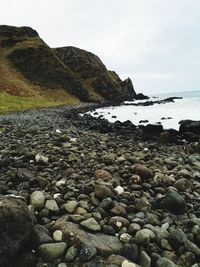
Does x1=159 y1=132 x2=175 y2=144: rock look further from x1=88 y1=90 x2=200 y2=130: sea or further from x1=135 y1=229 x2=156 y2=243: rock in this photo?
x1=88 y1=90 x2=200 y2=130: sea

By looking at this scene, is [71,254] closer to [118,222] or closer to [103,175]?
[118,222]

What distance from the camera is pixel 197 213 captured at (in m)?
7.11

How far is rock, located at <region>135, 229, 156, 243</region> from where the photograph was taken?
5773mm

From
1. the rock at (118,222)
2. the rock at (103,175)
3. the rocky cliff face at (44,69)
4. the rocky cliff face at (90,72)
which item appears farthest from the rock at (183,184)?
the rocky cliff face at (90,72)

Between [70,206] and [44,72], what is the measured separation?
8032cm

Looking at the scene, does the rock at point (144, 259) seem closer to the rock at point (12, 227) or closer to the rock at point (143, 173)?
the rock at point (12, 227)

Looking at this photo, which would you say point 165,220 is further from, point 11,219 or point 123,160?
point 123,160

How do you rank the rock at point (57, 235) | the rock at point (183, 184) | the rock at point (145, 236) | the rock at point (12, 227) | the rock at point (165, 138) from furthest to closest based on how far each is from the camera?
1. the rock at point (165, 138)
2. the rock at point (183, 184)
3. the rock at point (145, 236)
4. the rock at point (57, 235)
5. the rock at point (12, 227)

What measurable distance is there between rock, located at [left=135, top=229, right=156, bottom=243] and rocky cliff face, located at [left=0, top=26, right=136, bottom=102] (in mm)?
61636

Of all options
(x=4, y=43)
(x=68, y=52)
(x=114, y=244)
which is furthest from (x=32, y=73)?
(x=114, y=244)

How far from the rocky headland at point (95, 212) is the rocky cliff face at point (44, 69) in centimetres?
5791

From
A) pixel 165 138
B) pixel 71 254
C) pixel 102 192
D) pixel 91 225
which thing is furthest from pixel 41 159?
pixel 165 138

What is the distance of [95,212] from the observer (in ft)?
21.7

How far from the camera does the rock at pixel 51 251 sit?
17.4 ft
